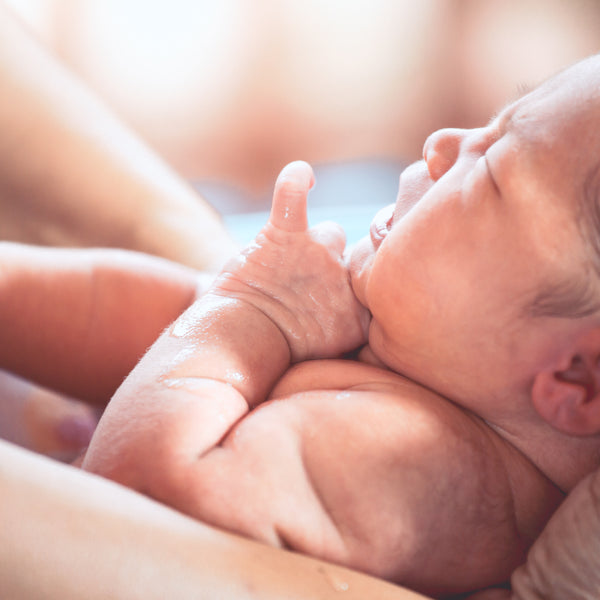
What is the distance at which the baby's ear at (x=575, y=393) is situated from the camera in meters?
0.61

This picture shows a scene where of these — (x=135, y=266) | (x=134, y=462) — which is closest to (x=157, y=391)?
(x=134, y=462)

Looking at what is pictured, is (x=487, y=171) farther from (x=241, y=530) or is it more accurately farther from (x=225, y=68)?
(x=225, y=68)

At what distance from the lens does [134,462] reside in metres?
0.57

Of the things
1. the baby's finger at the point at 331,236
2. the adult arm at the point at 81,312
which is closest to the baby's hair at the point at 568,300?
the baby's finger at the point at 331,236

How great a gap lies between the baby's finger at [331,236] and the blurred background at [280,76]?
0.84 metres

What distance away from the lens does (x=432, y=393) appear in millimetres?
670

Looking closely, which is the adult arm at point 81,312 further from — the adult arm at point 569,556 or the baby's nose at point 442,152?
the adult arm at point 569,556

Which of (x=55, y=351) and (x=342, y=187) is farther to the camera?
(x=342, y=187)

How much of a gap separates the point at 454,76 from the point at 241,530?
4.61 feet

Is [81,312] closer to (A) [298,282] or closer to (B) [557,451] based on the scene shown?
(A) [298,282]

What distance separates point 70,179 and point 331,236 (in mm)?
490

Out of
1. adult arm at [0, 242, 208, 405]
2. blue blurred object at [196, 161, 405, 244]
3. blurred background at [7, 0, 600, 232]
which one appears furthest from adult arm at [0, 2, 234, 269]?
blurred background at [7, 0, 600, 232]

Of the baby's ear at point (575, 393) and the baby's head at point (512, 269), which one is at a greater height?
the baby's head at point (512, 269)

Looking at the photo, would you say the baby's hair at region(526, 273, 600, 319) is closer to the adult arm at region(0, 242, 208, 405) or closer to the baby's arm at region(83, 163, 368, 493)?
the baby's arm at region(83, 163, 368, 493)
